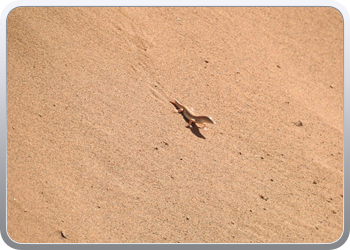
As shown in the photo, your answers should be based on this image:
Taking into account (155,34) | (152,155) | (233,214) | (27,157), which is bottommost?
(233,214)

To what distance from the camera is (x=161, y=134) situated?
20.8ft

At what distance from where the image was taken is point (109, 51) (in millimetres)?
7176

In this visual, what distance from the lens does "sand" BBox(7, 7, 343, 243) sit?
5.53 meters

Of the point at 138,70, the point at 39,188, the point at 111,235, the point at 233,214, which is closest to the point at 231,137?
the point at 233,214

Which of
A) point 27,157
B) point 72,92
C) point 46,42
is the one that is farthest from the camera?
point 46,42

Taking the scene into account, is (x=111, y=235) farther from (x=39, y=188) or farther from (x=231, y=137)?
(x=231, y=137)

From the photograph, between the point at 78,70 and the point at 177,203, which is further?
the point at 78,70

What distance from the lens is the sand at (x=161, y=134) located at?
5531 mm

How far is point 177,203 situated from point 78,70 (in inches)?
115

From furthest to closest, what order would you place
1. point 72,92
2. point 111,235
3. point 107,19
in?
1. point 107,19
2. point 72,92
3. point 111,235

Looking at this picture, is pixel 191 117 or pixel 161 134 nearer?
pixel 161 134

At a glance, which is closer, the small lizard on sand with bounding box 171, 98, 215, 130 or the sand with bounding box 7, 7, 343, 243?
the sand with bounding box 7, 7, 343, 243

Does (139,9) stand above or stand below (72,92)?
above

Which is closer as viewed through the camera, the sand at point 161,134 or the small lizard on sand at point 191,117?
the sand at point 161,134
